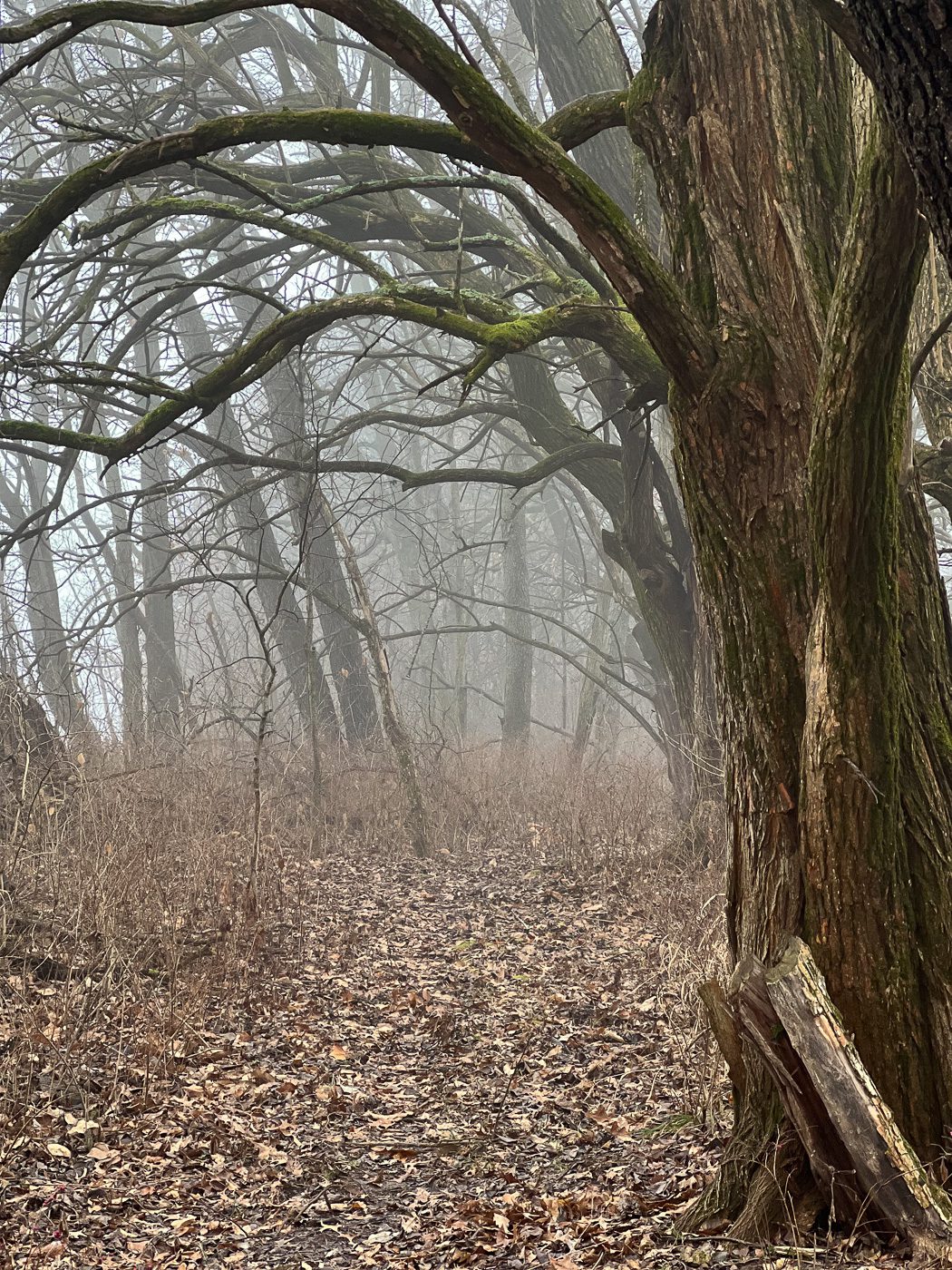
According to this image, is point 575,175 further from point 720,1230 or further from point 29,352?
point 29,352

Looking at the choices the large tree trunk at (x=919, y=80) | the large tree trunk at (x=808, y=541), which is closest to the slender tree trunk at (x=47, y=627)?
the large tree trunk at (x=808, y=541)

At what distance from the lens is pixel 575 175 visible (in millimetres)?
3805

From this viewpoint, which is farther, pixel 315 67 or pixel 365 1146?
pixel 315 67

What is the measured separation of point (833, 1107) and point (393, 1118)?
8.40ft

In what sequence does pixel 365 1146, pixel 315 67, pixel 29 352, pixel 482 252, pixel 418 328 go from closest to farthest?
pixel 365 1146
pixel 29 352
pixel 482 252
pixel 315 67
pixel 418 328

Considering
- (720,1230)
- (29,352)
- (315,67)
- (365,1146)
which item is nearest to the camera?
(720,1230)

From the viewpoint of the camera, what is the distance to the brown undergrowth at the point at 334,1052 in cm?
418

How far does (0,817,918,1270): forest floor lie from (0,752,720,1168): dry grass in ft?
0.14

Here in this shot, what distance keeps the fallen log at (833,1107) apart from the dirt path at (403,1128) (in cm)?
39

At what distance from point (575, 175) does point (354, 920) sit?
6104 millimetres

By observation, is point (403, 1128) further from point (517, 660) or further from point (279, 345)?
point (517, 660)

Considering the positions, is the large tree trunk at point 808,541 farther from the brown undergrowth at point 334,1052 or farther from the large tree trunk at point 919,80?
the large tree trunk at point 919,80

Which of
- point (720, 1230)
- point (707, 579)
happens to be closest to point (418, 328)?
point (707, 579)

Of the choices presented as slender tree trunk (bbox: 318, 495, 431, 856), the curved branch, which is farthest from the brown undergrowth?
the curved branch
